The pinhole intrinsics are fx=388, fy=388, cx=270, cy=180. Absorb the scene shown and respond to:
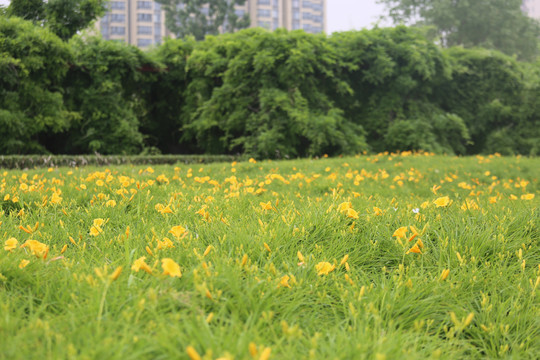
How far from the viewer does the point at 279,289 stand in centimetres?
162


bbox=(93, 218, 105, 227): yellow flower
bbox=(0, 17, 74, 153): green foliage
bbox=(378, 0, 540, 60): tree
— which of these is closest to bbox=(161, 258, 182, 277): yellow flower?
bbox=(93, 218, 105, 227): yellow flower

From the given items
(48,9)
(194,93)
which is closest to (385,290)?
(48,9)

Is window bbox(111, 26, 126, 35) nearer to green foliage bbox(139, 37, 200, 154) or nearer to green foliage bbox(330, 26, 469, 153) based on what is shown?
green foliage bbox(139, 37, 200, 154)

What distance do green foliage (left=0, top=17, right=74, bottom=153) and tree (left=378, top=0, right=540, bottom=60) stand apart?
921 inches

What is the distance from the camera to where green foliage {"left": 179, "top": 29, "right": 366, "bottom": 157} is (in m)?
11.2

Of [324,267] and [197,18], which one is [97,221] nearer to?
[324,267]

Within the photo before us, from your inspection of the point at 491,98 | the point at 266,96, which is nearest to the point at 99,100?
the point at 266,96

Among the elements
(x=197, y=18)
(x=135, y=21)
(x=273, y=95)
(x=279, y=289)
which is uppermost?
(x=135, y=21)

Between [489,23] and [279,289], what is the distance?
30.7 m

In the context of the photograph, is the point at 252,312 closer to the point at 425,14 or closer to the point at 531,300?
the point at 531,300

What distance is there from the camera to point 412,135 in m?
12.3

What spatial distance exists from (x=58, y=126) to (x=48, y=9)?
3.07 meters

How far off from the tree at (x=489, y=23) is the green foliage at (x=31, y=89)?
23394 millimetres

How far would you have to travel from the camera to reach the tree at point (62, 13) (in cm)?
766
